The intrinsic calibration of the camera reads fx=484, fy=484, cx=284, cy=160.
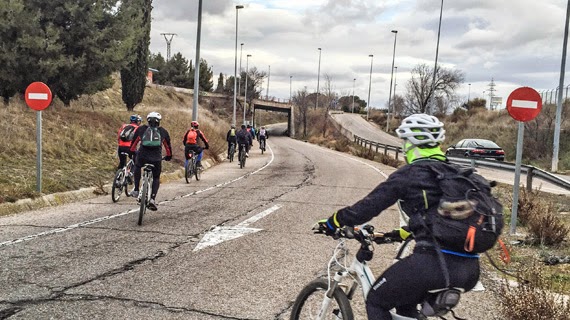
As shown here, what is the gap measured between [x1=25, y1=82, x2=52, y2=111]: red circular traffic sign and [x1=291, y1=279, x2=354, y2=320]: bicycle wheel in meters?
9.81

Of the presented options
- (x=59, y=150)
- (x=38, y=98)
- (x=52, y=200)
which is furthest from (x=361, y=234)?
(x=59, y=150)

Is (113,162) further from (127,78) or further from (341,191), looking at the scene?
(127,78)

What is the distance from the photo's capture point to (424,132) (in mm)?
3088

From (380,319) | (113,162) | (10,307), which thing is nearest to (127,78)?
(113,162)

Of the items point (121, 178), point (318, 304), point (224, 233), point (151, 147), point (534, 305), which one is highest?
point (151, 147)

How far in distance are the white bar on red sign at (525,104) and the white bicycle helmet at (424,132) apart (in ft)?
21.3

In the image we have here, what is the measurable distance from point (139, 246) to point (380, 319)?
511cm

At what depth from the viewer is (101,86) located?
26766 mm

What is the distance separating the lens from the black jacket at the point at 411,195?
283cm

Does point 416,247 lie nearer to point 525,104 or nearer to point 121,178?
point 525,104

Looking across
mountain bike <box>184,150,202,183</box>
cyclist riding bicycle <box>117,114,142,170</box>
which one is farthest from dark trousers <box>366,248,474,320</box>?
mountain bike <box>184,150,202,183</box>

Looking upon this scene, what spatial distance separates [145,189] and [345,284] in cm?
662

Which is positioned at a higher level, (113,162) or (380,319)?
(380,319)

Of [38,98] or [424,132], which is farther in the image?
[38,98]
